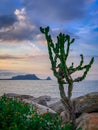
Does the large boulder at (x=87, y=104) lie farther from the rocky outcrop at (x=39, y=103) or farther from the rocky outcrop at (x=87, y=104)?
the rocky outcrop at (x=39, y=103)

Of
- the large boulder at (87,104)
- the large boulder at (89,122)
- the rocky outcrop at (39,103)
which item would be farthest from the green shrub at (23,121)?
the large boulder at (87,104)

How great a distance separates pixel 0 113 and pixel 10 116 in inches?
11.0

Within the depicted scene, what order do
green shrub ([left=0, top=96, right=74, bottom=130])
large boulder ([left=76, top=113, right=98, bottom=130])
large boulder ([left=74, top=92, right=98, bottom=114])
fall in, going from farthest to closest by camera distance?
large boulder ([left=74, top=92, right=98, bottom=114])
large boulder ([left=76, top=113, right=98, bottom=130])
green shrub ([left=0, top=96, right=74, bottom=130])

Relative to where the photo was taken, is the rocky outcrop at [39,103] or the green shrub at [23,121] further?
the rocky outcrop at [39,103]

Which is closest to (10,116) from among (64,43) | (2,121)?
(2,121)

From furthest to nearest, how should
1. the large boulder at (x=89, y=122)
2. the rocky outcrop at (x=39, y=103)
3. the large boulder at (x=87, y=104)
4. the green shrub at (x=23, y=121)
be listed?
the large boulder at (x=87, y=104), the rocky outcrop at (x=39, y=103), the large boulder at (x=89, y=122), the green shrub at (x=23, y=121)

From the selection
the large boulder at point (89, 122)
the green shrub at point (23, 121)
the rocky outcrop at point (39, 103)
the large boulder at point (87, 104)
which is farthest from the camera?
the large boulder at point (87, 104)

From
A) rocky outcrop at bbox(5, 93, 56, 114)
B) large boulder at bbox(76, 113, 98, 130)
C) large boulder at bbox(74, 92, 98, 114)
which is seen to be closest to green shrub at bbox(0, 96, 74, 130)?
rocky outcrop at bbox(5, 93, 56, 114)

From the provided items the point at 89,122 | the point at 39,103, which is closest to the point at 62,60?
the point at 89,122

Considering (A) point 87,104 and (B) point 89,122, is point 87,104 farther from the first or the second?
(B) point 89,122

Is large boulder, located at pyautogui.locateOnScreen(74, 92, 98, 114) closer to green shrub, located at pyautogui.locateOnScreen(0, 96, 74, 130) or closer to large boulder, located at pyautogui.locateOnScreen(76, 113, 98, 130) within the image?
large boulder, located at pyautogui.locateOnScreen(76, 113, 98, 130)

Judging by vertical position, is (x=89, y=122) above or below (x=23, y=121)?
below

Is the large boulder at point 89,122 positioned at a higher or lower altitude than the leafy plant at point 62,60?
lower

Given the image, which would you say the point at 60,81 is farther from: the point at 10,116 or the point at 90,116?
the point at 10,116
